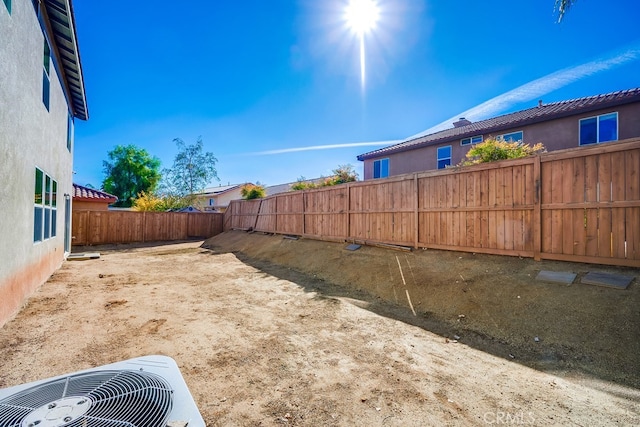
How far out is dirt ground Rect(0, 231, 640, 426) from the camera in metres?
2.25

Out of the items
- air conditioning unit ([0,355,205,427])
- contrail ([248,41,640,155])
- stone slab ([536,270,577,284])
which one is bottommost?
stone slab ([536,270,577,284])

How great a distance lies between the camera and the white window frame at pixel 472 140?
12.1m

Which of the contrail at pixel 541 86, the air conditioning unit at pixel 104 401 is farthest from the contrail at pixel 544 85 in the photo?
the air conditioning unit at pixel 104 401

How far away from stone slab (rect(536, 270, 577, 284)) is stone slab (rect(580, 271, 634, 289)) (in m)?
0.14

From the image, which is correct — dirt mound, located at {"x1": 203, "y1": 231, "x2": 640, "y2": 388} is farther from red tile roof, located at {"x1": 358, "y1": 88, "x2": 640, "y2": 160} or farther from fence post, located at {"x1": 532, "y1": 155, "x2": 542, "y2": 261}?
red tile roof, located at {"x1": 358, "y1": 88, "x2": 640, "y2": 160}

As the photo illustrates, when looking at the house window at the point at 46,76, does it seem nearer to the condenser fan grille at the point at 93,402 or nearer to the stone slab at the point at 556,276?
the condenser fan grille at the point at 93,402

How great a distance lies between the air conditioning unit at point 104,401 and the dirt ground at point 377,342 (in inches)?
34.4

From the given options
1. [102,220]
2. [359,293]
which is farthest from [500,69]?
[102,220]

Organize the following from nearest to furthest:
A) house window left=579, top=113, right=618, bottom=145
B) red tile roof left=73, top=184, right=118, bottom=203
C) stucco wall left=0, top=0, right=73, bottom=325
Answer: stucco wall left=0, top=0, right=73, bottom=325 < house window left=579, top=113, right=618, bottom=145 < red tile roof left=73, top=184, right=118, bottom=203

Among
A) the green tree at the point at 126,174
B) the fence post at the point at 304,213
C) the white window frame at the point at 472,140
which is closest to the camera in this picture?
the fence post at the point at 304,213

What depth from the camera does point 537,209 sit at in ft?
16.7

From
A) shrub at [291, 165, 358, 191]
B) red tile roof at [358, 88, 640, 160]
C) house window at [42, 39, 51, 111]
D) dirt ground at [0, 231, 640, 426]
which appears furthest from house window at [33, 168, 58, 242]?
red tile roof at [358, 88, 640, 160]

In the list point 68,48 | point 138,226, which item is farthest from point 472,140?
point 138,226

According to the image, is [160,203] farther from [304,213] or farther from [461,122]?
[461,122]
